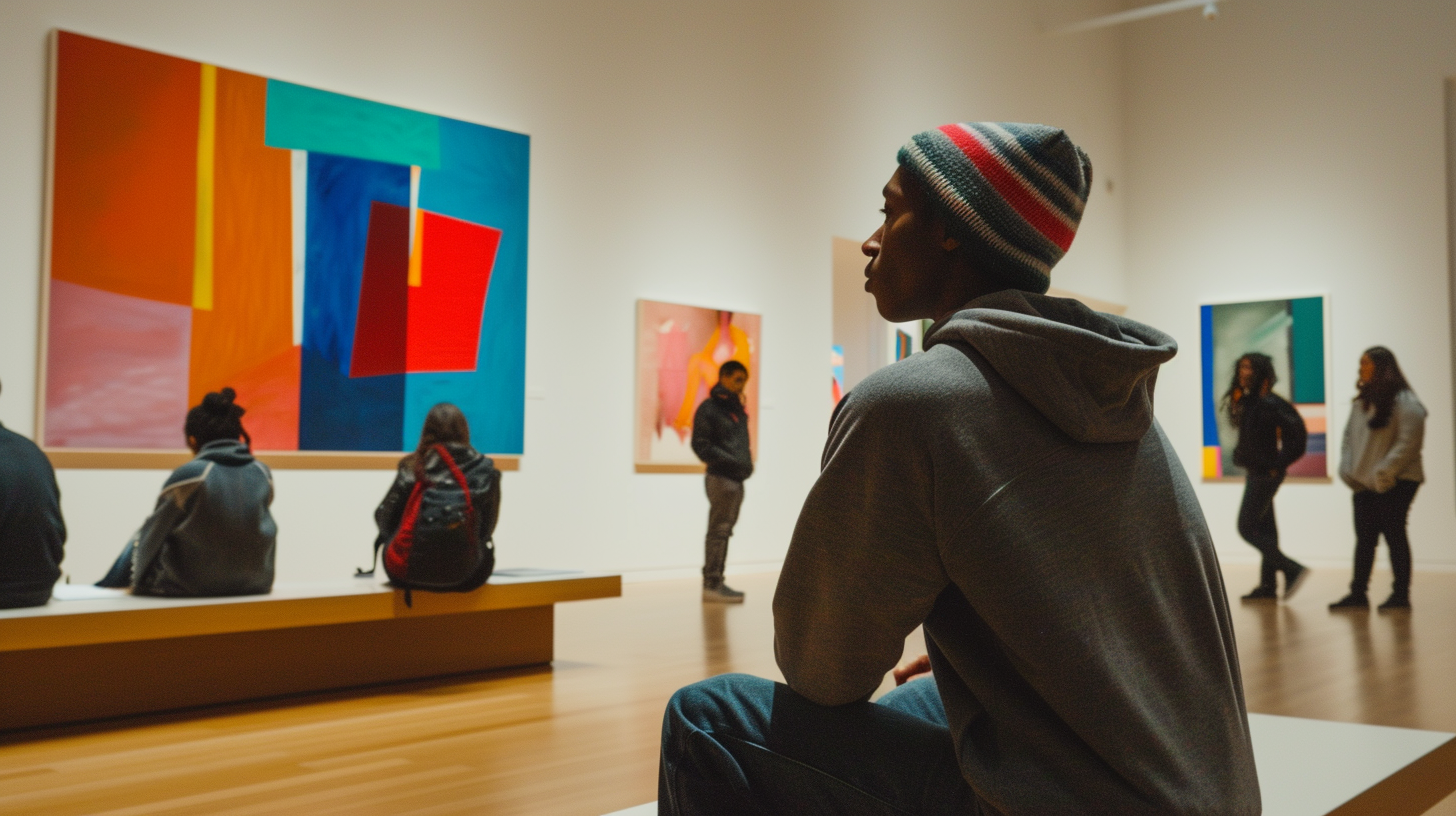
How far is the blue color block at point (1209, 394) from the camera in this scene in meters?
15.2

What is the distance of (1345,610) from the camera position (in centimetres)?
880

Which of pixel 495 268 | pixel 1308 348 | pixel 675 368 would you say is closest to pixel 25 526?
pixel 495 268

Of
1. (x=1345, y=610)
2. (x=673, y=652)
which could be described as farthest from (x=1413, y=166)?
(x=673, y=652)

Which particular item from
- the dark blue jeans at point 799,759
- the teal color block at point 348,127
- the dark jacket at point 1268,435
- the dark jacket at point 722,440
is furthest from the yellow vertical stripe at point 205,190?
the dark jacket at point 1268,435

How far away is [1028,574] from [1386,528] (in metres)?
8.66

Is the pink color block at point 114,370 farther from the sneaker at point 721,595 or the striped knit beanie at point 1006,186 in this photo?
the striped knit beanie at point 1006,186

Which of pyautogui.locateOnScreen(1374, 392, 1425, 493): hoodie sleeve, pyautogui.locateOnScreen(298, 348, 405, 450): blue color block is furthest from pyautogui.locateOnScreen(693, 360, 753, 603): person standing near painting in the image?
pyautogui.locateOnScreen(1374, 392, 1425, 493): hoodie sleeve

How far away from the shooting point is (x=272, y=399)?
25.1ft

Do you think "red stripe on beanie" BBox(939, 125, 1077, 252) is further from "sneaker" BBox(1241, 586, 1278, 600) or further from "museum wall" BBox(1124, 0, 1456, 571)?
"museum wall" BBox(1124, 0, 1456, 571)

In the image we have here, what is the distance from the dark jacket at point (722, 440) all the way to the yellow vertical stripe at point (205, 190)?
345 centimetres

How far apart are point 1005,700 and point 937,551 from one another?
191 millimetres

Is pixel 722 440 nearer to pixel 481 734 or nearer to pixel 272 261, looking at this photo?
pixel 272 261

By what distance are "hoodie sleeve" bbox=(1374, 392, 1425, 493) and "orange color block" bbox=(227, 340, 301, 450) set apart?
24.8 ft

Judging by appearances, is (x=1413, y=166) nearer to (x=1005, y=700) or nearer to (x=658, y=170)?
(x=658, y=170)
